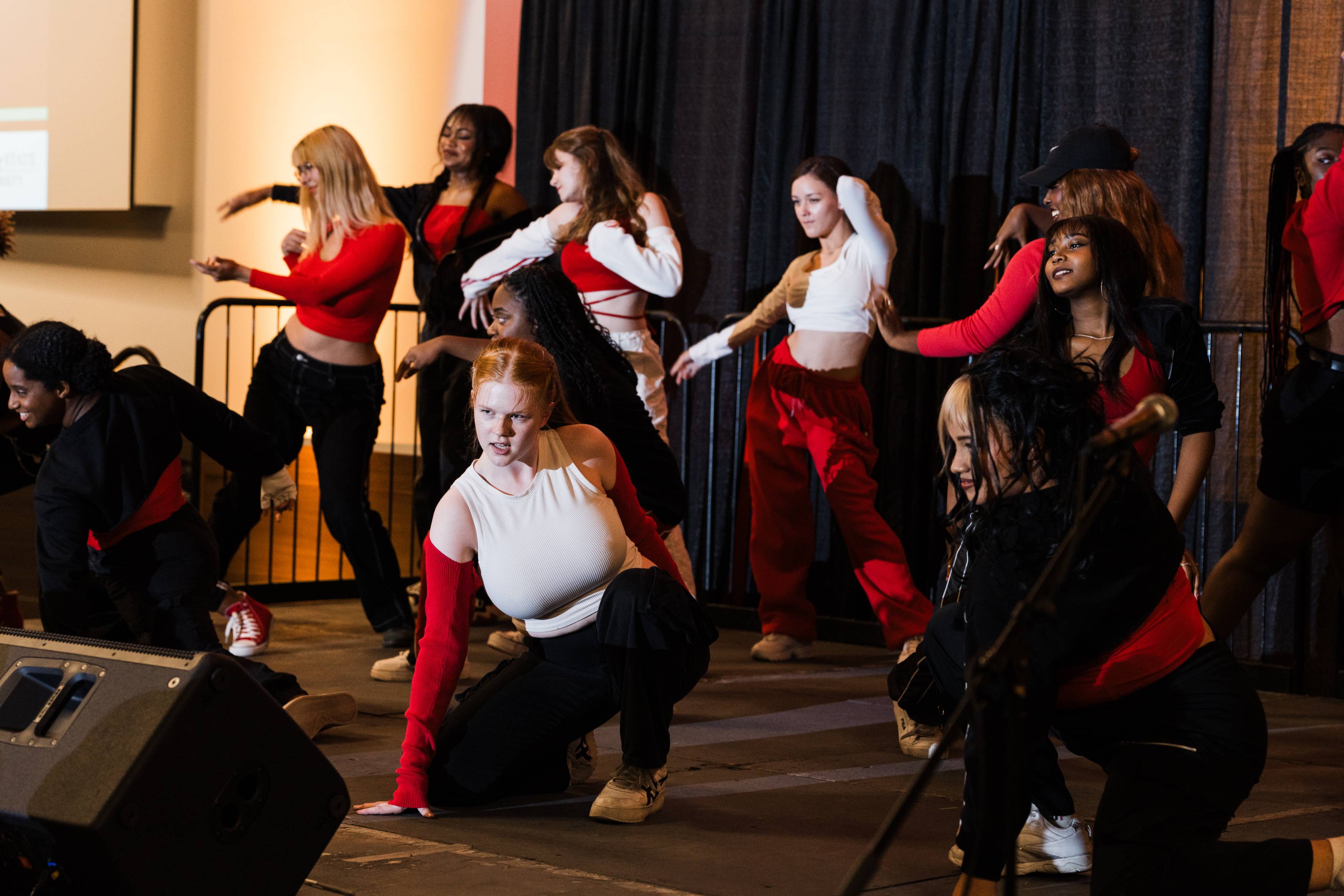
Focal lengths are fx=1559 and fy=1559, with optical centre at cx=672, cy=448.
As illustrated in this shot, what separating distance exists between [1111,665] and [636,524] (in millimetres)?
1195

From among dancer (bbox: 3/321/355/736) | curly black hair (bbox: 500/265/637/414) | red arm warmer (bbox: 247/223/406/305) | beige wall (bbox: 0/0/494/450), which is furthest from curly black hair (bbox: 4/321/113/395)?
beige wall (bbox: 0/0/494/450)

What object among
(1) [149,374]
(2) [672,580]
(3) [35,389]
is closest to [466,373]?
(1) [149,374]

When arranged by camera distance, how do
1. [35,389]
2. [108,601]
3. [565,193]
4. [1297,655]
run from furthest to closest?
1. [565,193]
2. [1297,655]
3. [108,601]
4. [35,389]

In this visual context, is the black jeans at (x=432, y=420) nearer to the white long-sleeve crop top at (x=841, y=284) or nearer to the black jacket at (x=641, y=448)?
the white long-sleeve crop top at (x=841, y=284)

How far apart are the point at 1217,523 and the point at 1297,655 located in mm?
470

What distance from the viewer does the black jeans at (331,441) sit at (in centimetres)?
503

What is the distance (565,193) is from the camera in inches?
202

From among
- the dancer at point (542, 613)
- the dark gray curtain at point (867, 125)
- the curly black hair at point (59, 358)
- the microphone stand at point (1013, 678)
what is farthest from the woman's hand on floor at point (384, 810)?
the dark gray curtain at point (867, 125)

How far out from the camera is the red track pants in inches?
193

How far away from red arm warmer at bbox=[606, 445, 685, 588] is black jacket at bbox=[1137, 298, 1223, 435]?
113 cm

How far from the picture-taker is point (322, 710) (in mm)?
3795

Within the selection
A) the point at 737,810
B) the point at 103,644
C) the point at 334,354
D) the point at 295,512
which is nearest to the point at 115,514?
the point at 103,644

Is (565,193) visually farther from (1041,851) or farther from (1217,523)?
(1041,851)

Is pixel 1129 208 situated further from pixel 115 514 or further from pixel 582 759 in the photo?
pixel 115 514
